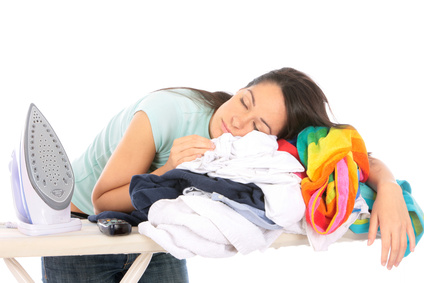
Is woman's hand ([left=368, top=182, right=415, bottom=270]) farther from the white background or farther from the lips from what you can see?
the white background

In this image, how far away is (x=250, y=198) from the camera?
1.07m

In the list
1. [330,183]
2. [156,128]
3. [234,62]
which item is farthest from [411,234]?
[234,62]

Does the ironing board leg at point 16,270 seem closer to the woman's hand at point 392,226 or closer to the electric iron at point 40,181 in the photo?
the electric iron at point 40,181

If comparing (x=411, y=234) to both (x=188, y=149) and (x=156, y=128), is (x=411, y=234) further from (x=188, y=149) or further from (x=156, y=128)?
(x=156, y=128)

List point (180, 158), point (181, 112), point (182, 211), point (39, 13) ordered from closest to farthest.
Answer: point (182, 211) < point (180, 158) < point (181, 112) < point (39, 13)

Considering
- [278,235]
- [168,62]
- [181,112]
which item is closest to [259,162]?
[278,235]

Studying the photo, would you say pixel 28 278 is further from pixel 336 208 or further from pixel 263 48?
pixel 263 48

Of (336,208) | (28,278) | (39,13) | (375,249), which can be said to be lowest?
(375,249)

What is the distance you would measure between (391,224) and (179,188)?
1.49ft

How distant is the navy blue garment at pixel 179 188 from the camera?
3.51 ft

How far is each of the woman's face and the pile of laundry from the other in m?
0.11

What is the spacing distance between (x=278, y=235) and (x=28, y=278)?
0.51 m

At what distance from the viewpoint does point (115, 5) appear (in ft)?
7.52

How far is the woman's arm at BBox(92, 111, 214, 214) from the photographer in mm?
1194
